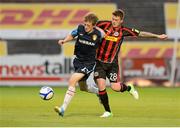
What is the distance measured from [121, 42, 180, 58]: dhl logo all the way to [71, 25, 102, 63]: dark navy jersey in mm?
10521

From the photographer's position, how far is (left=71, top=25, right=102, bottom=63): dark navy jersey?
44.2ft

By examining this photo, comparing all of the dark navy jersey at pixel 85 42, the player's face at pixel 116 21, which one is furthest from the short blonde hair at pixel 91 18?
the player's face at pixel 116 21

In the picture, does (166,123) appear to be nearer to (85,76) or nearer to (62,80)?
(85,76)

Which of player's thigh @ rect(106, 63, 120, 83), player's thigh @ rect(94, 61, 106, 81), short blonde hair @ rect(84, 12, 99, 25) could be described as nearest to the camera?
short blonde hair @ rect(84, 12, 99, 25)

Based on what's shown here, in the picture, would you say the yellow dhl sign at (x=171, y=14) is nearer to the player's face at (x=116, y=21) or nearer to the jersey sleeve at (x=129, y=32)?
the jersey sleeve at (x=129, y=32)

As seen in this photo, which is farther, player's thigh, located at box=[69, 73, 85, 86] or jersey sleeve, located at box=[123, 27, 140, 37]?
jersey sleeve, located at box=[123, 27, 140, 37]

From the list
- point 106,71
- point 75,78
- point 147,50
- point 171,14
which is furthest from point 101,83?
point 171,14

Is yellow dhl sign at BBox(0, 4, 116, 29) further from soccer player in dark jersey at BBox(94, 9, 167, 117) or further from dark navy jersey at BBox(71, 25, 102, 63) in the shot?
dark navy jersey at BBox(71, 25, 102, 63)

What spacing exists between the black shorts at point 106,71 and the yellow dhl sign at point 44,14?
32.5 ft

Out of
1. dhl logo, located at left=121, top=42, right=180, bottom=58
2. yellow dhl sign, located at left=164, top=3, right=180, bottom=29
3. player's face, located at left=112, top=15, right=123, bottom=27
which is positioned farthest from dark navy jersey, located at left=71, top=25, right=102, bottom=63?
yellow dhl sign, located at left=164, top=3, right=180, bottom=29

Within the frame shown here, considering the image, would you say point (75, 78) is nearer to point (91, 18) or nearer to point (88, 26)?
point (88, 26)

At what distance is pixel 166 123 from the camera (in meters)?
12.5

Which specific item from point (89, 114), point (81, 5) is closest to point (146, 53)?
point (81, 5)

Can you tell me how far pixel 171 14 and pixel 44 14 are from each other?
4.31 metres
